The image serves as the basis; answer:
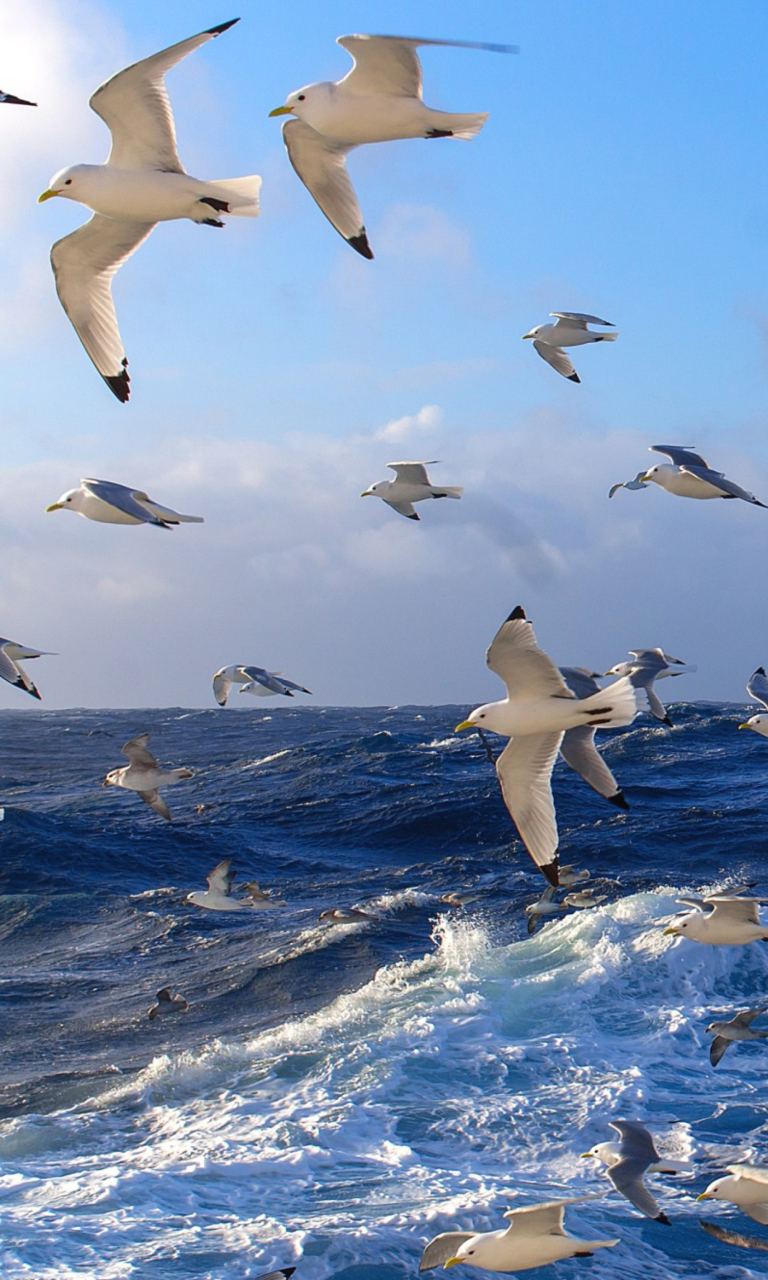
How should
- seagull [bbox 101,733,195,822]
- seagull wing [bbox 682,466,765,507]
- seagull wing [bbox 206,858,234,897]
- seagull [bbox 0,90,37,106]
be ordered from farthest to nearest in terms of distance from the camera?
seagull wing [bbox 206,858,234,897] → seagull [bbox 101,733,195,822] → seagull wing [bbox 682,466,765,507] → seagull [bbox 0,90,37,106]

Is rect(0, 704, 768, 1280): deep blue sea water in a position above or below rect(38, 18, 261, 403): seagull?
below

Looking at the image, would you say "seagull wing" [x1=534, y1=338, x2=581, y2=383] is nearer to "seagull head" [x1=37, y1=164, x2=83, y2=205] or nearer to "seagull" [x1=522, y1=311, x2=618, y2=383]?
"seagull" [x1=522, y1=311, x2=618, y2=383]

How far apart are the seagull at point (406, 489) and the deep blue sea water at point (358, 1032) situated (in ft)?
19.9

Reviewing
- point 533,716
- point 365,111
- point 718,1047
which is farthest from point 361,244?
point 718,1047

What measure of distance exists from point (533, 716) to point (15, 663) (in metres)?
5.12

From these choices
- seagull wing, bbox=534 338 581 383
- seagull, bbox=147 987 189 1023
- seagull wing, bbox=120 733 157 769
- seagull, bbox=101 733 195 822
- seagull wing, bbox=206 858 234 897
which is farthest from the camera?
seagull wing, bbox=206 858 234 897

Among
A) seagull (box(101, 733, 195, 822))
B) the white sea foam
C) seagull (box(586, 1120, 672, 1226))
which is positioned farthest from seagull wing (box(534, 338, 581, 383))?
the white sea foam

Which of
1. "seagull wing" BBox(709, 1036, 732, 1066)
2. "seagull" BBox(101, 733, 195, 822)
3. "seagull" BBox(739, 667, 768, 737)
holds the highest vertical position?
"seagull" BBox(739, 667, 768, 737)

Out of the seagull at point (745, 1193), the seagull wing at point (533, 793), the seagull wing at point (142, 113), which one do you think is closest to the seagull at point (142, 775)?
the seagull wing at point (533, 793)

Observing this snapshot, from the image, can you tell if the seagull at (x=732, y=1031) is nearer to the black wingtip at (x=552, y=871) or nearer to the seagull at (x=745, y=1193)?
the seagull at (x=745, y=1193)

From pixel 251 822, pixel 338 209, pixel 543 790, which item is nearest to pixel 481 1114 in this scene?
pixel 543 790

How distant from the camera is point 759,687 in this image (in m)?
11.7

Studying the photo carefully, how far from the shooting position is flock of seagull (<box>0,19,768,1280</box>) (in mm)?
7512

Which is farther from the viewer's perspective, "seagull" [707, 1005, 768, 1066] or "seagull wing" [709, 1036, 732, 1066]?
"seagull" [707, 1005, 768, 1066]
